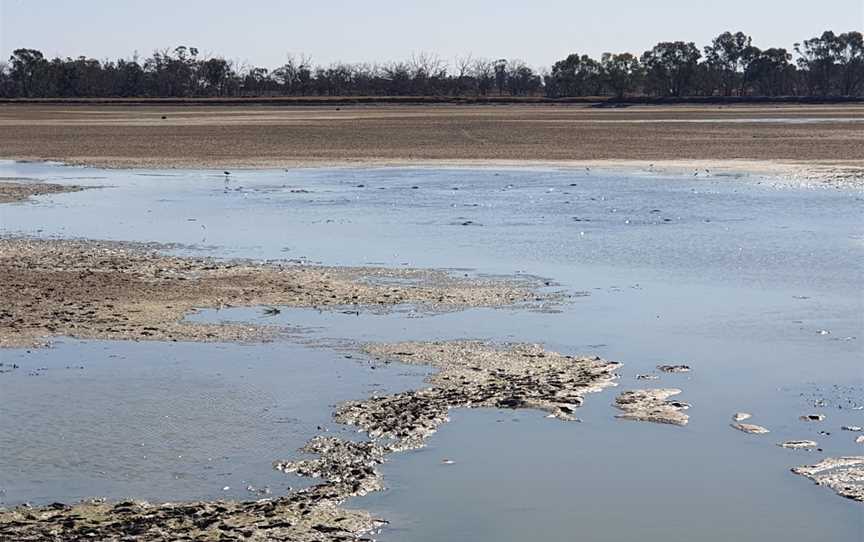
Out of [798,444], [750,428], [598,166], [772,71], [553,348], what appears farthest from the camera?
[772,71]

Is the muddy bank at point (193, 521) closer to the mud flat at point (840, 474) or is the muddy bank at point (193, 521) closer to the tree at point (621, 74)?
the mud flat at point (840, 474)

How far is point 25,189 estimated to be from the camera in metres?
28.6

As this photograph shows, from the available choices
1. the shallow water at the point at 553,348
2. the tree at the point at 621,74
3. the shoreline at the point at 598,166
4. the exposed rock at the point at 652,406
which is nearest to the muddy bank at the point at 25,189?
the shoreline at the point at 598,166

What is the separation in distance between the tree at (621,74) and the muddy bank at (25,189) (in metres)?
108

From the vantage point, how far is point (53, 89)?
147500 mm

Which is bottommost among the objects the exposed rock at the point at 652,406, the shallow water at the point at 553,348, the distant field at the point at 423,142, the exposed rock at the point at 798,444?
the distant field at the point at 423,142

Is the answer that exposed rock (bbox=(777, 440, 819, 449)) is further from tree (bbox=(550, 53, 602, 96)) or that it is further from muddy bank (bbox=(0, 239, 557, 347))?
tree (bbox=(550, 53, 602, 96))

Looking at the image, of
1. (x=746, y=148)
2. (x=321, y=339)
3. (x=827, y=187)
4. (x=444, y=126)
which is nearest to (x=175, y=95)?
(x=444, y=126)

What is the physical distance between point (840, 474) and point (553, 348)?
4103 mm

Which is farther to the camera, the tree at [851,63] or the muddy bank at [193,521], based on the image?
the tree at [851,63]

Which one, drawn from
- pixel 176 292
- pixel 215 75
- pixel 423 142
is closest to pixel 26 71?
pixel 215 75

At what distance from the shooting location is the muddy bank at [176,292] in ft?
43.1

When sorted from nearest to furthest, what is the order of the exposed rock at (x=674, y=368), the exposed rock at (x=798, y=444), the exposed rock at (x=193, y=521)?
the exposed rock at (x=193, y=521) → the exposed rock at (x=798, y=444) → the exposed rock at (x=674, y=368)

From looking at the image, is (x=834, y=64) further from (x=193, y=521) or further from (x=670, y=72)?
(x=193, y=521)
